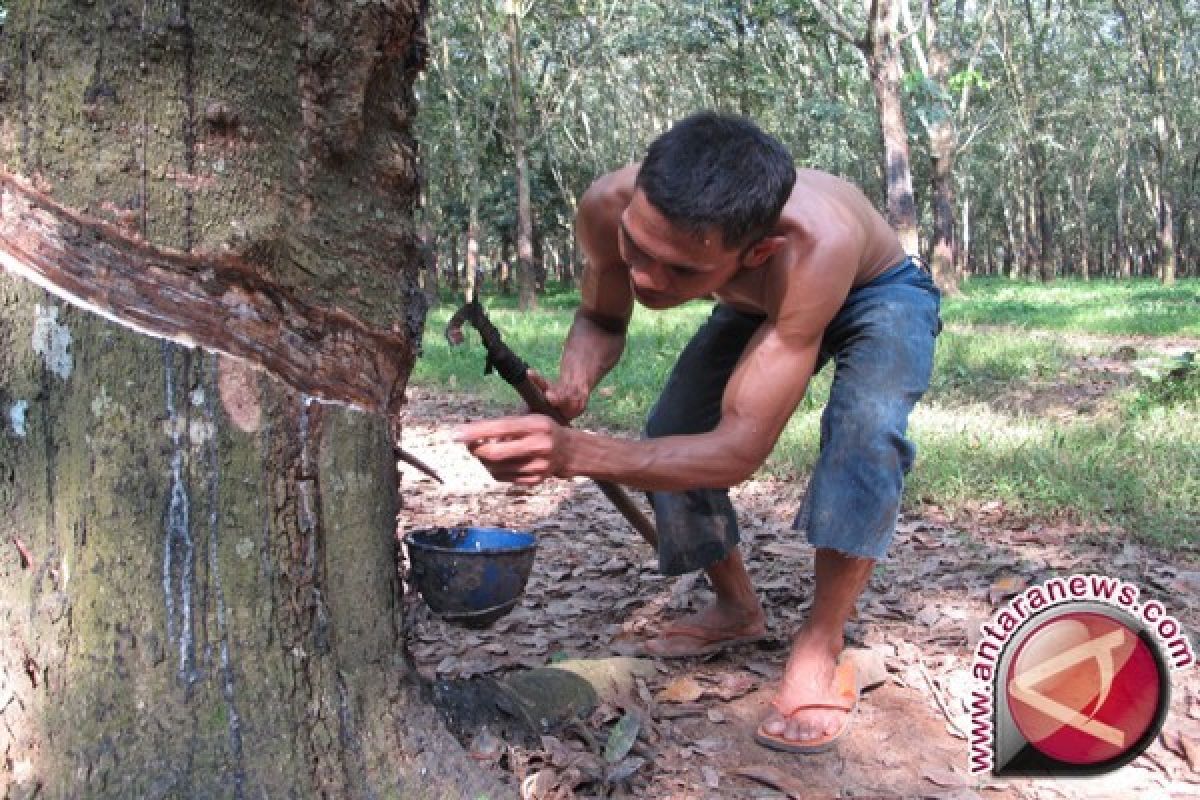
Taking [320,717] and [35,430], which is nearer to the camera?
[35,430]

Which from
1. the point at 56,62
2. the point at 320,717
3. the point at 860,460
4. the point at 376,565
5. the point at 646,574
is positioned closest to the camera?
the point at 56,62

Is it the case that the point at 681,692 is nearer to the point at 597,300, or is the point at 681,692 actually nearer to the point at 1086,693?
the point at 1086,693

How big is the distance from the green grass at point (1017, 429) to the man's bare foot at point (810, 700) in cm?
194

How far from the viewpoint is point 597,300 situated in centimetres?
303

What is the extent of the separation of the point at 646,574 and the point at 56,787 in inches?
98.1

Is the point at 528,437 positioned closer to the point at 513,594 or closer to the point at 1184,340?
the point at 513,594

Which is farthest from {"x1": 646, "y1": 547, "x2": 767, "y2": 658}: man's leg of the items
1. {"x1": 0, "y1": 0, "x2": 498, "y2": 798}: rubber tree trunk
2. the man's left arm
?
{"x1": 0, "y1": 0, "x2": 498, "y2": 798}: rubber tree trunk

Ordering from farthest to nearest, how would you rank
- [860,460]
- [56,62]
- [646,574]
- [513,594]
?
1. [646,574]
2. [860,460]
3. [513,594]
4. [56,62]

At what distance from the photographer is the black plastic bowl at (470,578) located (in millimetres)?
2307

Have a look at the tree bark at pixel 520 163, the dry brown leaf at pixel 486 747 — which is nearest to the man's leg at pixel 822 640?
the dry brown leaf at pixel 486 747

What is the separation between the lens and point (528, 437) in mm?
2057

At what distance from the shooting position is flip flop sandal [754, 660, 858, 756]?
2547 mm

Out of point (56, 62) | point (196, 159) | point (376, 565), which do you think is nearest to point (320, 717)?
point (376, 565)

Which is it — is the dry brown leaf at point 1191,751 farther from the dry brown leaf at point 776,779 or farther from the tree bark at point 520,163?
the tree bark at point 520,163
